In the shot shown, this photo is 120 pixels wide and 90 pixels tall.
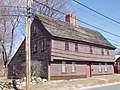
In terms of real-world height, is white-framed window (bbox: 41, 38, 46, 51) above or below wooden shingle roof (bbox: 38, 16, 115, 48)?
below

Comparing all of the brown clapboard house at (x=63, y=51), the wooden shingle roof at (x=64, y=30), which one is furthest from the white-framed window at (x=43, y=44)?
the wooden shingle roof at (x=64, y=30)

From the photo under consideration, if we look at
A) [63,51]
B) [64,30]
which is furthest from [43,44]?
[64,30]

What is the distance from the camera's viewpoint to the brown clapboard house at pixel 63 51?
29719 millimetres

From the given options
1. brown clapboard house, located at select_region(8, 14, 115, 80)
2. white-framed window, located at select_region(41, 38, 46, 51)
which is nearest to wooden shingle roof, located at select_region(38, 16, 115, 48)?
brown clapboard house, located at select_region(8, 14, 115, 80)

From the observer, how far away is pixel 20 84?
76.8 feet

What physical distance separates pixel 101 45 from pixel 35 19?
42.8 feet

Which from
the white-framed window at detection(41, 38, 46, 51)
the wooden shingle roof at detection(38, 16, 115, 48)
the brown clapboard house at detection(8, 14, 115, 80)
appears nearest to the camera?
the brown clapboard house at detection(8, 14, 115, 80)

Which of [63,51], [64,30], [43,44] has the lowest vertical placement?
[63,51]

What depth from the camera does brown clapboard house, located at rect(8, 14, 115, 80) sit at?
97.5 feet

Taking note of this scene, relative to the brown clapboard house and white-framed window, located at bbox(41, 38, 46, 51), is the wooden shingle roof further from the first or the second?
white-framed window, located at bbox(41, 38, 46, 51)

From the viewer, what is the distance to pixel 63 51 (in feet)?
102

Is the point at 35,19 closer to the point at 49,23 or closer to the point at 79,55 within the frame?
the point at 49,23

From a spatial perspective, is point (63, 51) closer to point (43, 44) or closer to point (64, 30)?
point (43, 44)

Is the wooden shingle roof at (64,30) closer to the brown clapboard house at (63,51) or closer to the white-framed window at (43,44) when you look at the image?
the brown clapboard house at (63,51)
